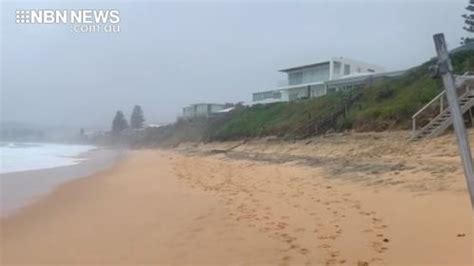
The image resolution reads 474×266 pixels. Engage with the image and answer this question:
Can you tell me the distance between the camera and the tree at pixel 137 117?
116938mm

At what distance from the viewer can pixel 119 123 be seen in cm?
11425

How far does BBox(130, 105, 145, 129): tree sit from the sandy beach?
10717 cm

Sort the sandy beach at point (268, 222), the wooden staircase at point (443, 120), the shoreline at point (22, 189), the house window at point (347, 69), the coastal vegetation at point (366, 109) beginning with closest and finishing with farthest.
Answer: the sandy beach at point (268, 222)
the shoreline at point (22, 189)
the wooden staircase at point (443, 120)
the coastal vegetation at point (366, 109)
the house window at point (347, 69)

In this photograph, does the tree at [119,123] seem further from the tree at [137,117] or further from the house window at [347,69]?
the house window at [347,69]

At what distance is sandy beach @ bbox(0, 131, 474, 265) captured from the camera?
16.0ft

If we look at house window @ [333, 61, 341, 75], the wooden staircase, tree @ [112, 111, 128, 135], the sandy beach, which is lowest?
the sandy beach

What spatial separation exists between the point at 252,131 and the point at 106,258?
30.0 m

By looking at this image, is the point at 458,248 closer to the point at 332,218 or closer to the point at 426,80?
the point at 332,218

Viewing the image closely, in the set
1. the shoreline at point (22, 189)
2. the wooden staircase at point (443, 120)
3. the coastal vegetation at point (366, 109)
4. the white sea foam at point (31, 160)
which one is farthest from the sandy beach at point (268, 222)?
the white sea foam at point (31, 160)

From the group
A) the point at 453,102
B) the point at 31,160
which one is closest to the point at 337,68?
the point at 31,160

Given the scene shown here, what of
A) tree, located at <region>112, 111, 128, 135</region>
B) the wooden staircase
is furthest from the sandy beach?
tree, located at <region>112, 111, 128, 135</region>

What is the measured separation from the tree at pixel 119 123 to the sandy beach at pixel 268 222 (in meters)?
103

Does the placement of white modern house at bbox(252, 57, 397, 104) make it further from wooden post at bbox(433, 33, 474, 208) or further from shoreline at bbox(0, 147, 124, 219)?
wooden post at bbox(433, 33, 474, 208)

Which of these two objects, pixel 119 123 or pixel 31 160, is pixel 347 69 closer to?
pixel 31 160
